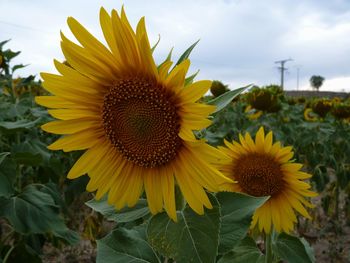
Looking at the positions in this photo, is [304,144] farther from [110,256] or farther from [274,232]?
[110,256]

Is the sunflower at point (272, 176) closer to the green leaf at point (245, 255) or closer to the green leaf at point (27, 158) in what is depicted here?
the green leaf at point (245, 255)

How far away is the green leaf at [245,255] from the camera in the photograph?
1188 mm

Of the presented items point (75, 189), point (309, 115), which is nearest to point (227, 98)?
point (75, 189)

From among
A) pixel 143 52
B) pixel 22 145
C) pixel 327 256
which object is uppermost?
pixel 143 52

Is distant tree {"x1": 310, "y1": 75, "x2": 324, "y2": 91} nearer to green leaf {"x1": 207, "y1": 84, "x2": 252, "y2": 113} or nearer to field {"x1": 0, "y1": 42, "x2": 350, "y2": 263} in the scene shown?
field {"x1": 0, "y1": 42, "x2": 350, "y2": 263}

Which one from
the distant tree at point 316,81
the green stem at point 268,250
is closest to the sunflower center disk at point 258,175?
the green stem at point 268,250

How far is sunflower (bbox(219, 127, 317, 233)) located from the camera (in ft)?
4.73

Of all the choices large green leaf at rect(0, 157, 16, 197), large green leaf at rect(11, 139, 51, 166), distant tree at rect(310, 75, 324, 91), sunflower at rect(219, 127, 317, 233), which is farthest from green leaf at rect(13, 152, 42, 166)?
distant tree at rect(310, 75, 324, 91)

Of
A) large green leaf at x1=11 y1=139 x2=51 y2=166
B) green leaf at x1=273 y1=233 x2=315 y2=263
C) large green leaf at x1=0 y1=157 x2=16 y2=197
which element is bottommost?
green leaf at x1=273 y1=233 x2=315 y2=263

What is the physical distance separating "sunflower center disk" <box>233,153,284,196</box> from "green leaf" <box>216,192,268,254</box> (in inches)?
14.6

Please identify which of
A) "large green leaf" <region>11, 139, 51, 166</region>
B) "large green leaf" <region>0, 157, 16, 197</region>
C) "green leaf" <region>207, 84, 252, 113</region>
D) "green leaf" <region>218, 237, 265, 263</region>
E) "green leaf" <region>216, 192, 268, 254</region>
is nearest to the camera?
"green leaf" <region>207, 84, 252, 113</region>

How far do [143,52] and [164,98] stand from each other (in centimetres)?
12

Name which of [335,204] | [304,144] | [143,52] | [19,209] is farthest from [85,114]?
[304,144]

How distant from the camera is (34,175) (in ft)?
9.36
